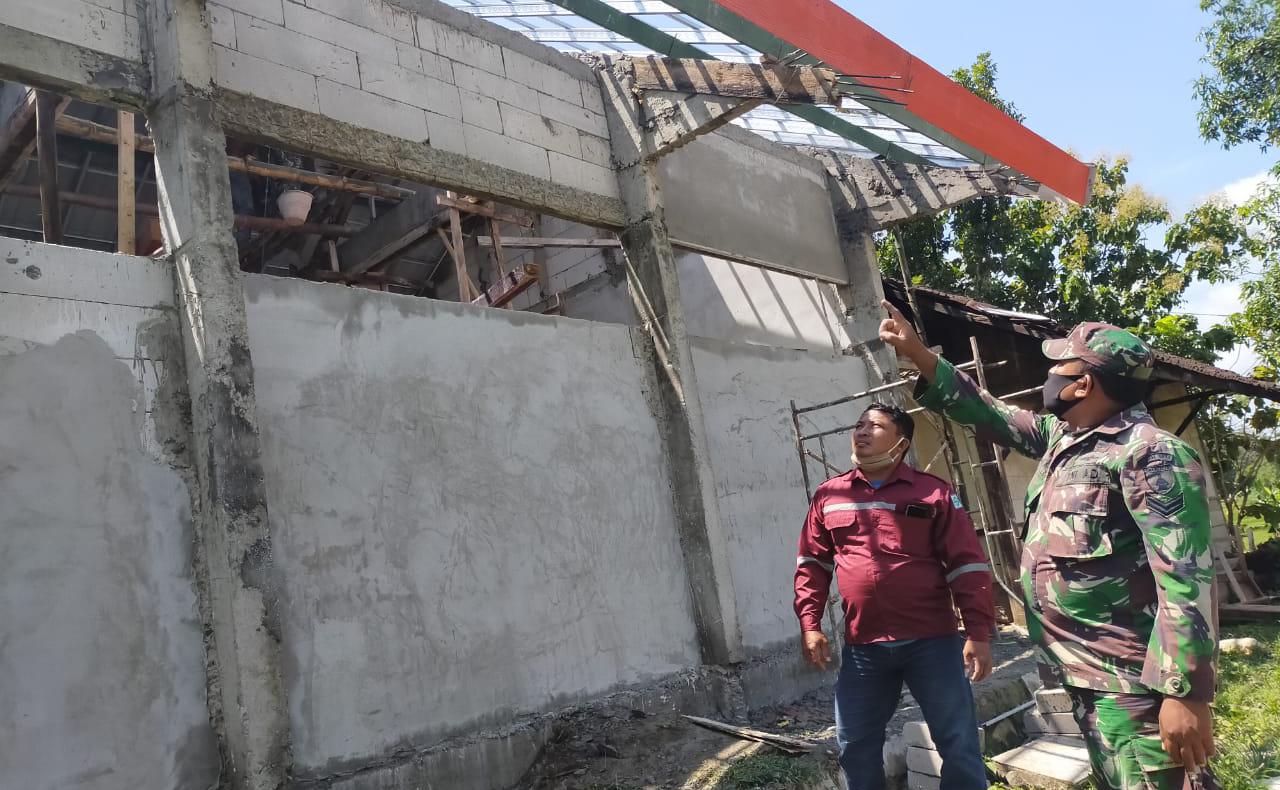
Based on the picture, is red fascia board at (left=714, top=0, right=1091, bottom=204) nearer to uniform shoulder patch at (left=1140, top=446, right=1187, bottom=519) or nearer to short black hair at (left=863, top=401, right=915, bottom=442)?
short black hair at (left=863, top=401, right=915, bottom=442)

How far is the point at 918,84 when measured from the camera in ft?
22.4

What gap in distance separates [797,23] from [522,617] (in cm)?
414

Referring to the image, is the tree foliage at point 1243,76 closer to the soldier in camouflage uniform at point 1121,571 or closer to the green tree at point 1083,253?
the green tree at point 1083,253

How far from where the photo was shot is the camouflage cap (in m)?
2.68

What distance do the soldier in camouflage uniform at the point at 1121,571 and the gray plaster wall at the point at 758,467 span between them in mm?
4320

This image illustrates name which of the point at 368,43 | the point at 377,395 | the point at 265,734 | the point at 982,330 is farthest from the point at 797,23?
the point at 982,330

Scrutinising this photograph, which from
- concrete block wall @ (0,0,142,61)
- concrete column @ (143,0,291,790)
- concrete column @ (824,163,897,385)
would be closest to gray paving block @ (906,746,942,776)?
concrete column @ (143,0,291,790)

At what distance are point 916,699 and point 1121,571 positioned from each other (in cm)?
107

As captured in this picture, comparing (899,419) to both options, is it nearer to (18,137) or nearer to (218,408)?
(218,408)

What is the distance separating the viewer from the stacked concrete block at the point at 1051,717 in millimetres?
5027

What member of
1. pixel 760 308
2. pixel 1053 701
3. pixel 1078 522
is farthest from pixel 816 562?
pixel 760 308

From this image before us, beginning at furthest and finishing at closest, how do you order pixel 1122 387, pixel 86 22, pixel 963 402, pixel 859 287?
pixel 859 287 → pixel 86 22 → pixel 963 402 → pixel 1122 387

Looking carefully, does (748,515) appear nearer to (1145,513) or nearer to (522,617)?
(522,617)

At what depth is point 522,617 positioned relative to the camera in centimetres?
541
